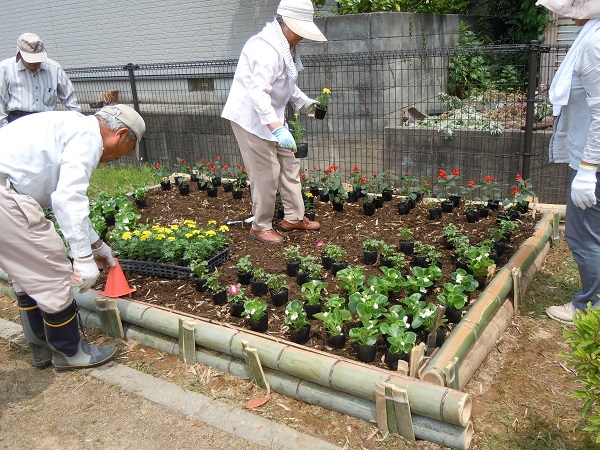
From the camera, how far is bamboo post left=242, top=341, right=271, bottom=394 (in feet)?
9.37

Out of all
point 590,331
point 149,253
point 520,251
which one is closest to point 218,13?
point 149,253

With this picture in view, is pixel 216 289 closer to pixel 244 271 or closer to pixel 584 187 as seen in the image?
pixel 244 271

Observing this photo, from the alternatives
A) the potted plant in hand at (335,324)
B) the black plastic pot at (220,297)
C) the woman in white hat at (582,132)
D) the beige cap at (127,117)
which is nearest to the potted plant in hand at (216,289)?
the black plastic pot at (220,297)

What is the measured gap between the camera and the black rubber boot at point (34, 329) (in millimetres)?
3236

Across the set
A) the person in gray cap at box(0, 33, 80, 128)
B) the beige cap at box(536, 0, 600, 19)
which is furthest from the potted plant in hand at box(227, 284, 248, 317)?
the person in gray cap at box(0, 33, 80, 128)

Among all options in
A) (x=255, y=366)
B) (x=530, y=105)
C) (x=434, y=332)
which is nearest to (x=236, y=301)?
(x=255, y=366)

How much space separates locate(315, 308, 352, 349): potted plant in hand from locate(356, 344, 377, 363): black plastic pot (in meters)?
0.16

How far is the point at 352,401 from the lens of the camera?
105 inches

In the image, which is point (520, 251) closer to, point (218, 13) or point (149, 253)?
point (149, 253)

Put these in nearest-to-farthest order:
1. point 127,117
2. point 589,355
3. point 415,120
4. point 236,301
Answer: point 589,355
point 127,117
point 236,301
point 415,120

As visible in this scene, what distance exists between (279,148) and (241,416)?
251cm

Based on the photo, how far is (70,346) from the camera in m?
3.13

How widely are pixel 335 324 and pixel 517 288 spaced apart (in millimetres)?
1302

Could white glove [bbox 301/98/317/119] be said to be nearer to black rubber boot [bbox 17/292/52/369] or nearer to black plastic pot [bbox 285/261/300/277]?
black plastic pot [bbox 285/261/300/277]
